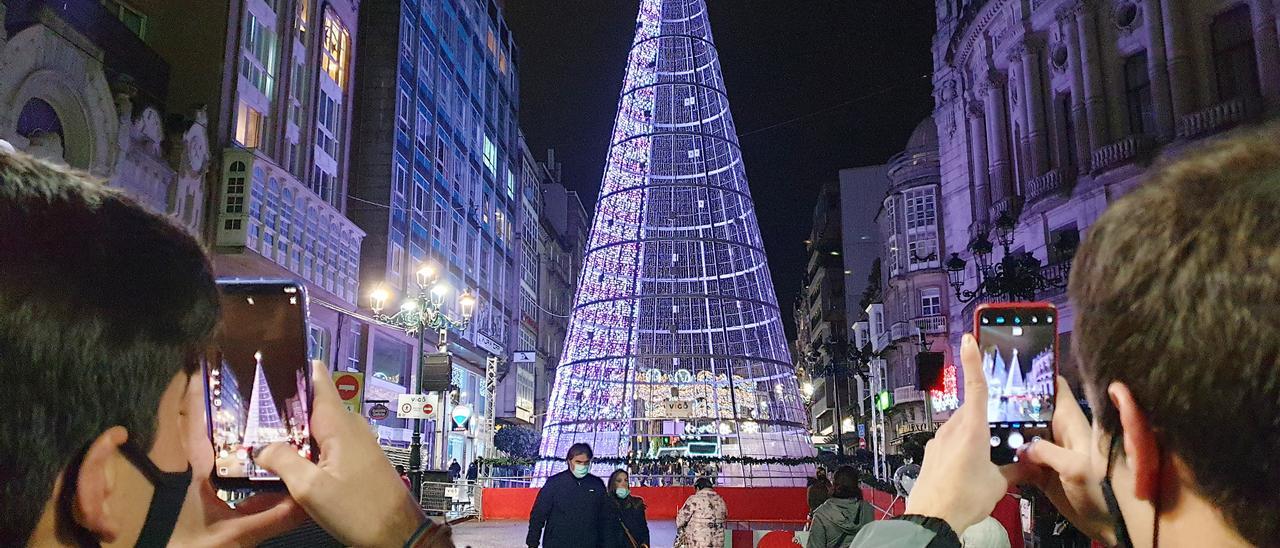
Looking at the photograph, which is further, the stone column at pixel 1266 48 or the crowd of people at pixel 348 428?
the stone column at pixel 1266 48

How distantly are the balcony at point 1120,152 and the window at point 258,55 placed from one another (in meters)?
27.4

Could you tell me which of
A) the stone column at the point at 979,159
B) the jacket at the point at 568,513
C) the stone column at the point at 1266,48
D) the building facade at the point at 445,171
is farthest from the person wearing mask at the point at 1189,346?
the stone column at the point at 979,159

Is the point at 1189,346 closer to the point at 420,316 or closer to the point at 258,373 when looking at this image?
the point at 258,373

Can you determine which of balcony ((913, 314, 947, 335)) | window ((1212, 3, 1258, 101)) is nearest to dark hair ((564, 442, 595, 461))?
window ((1212, 3, 1258, 101))

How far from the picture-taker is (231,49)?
25359mm

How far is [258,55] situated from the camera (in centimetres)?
2714

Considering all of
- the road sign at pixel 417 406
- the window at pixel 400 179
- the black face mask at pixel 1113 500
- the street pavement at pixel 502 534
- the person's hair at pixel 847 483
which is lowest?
the street pavement at pixel 502 534

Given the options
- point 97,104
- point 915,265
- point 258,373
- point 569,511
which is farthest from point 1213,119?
point 258,373

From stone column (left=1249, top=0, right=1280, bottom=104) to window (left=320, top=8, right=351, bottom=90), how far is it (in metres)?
29.6

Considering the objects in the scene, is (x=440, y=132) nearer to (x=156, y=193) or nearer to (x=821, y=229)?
(x=156, y=193)

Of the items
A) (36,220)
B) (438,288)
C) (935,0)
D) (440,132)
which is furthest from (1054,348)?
(935,0)

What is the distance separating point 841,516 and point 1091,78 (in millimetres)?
30115

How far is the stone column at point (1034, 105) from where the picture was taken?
34250mm

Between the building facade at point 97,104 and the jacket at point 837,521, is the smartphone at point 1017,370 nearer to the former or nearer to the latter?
the jacket at point 837,521
